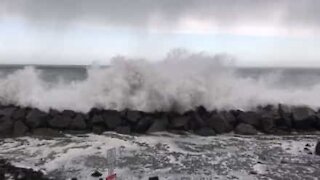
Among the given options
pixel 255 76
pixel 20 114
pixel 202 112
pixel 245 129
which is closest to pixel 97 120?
pixel 20 114

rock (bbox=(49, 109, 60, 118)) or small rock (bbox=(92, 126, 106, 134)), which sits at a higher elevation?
rock (bbox=(49, 109, 60, 118))

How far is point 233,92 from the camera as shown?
1781cm

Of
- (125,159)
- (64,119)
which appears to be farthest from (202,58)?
(125,159)

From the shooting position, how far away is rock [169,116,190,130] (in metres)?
14.2

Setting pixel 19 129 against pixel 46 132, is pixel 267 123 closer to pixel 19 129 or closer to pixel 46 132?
pixel 46 132

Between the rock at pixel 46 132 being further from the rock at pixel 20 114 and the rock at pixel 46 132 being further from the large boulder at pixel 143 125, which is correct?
the large boulder at pixel 143 125

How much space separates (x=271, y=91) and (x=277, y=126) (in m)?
4.94

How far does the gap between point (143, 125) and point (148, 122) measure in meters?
0.26

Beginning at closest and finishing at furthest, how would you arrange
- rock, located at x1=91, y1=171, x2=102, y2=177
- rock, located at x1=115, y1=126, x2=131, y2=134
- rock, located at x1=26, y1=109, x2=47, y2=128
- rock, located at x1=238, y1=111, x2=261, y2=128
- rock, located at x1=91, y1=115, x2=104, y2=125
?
1. rock, located at x1=91, y1=171, x2=102, y2=177
2. rock, located at x1=115, y1=126, x2=131, y2=134
3. rock, located at x1=26, y1=109, x2=47, y2=128
4. rock, located at x1=91, y1=115, x2=104, y2=125
5. rock, located at x1=238, y1=111, x2=261, y2=128

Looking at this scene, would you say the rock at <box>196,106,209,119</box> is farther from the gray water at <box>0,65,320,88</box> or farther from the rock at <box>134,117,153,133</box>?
the gray water at <box>0,65,320,88</box>

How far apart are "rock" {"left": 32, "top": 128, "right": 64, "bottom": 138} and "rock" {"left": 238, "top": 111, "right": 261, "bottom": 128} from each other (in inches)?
229

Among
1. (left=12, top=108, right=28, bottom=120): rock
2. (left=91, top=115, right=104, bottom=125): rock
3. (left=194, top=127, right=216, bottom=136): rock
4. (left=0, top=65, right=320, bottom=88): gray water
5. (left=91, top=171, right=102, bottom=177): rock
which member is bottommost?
(left=91, top=171, right=102, bottom=177): rock

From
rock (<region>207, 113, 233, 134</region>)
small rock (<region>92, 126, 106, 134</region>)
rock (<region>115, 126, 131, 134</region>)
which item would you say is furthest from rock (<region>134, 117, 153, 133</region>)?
rock (<region>207, 113, 233, 134</region>)

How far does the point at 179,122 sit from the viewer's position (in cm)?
1430
